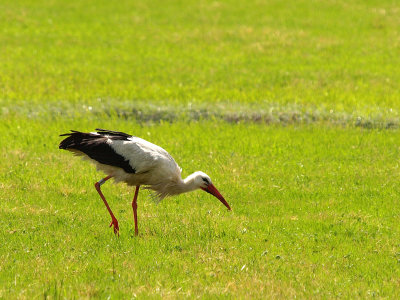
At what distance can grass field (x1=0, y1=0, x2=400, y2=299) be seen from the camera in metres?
8.89

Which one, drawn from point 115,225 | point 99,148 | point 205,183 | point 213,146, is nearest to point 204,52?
point 213,146

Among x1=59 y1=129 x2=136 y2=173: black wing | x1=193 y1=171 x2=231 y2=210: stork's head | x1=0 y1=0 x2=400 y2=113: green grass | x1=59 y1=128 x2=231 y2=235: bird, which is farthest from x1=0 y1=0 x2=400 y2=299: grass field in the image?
x1=59 y1=129 x2=136 y2=173: black wing

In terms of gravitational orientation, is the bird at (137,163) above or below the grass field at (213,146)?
above

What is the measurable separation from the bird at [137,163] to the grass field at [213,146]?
0.56 metres

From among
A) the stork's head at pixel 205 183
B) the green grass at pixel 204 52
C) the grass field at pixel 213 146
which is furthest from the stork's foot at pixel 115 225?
the green grass at pixel 204 52

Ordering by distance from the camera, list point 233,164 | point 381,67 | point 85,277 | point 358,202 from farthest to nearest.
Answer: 1. point 381,67
2. point 233,164
3. point 358,202
4. point 85,277

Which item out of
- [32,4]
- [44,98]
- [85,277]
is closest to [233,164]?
[85,277]

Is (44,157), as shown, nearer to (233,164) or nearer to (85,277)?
(233,164)

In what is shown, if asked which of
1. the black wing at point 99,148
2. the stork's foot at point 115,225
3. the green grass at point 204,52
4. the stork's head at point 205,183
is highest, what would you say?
the black wing at point 99,148

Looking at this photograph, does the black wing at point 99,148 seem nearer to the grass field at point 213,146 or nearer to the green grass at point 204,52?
the grass field at point 213,146

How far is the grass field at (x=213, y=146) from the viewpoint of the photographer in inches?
350

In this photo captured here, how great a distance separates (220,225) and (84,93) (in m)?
12.1

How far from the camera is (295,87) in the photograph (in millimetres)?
22984

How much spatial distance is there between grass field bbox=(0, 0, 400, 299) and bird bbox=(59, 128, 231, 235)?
0.56 metres
